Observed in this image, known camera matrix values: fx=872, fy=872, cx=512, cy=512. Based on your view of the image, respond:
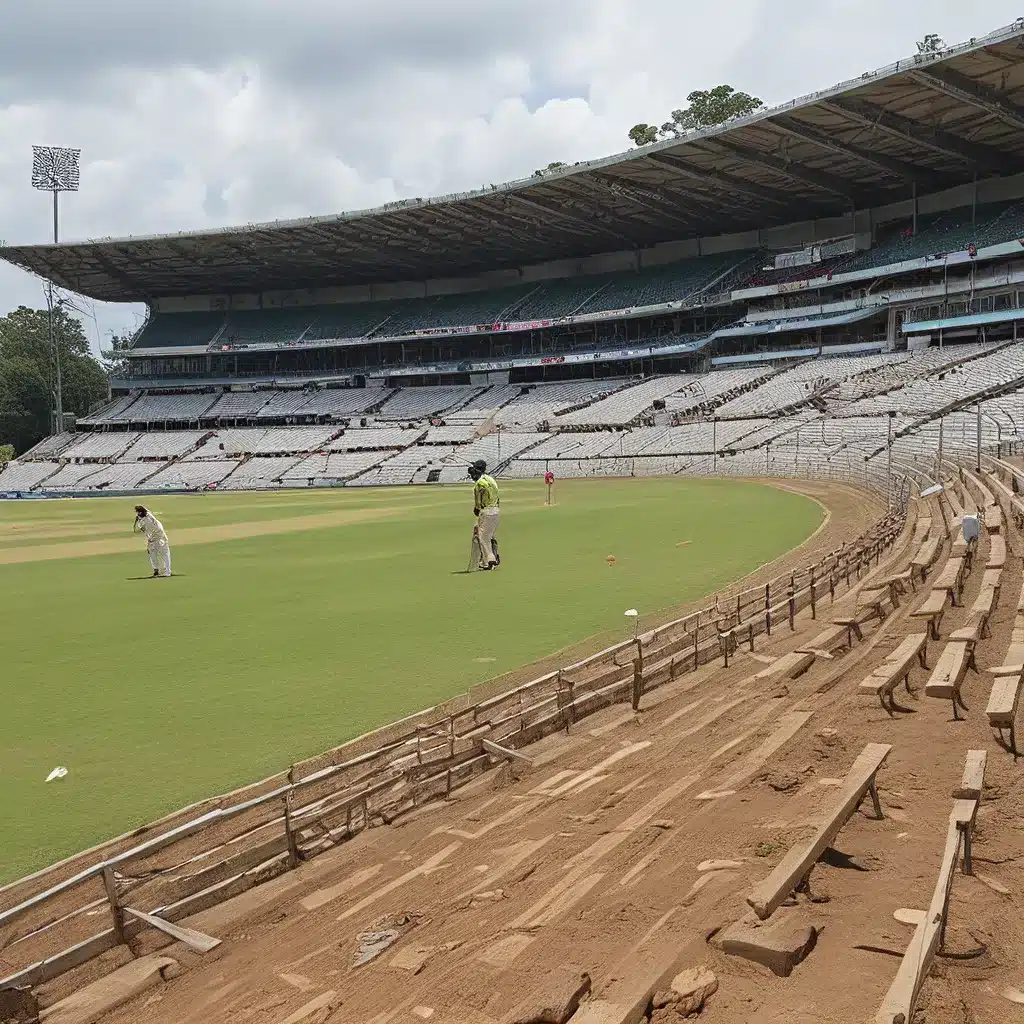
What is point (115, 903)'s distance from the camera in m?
4.62

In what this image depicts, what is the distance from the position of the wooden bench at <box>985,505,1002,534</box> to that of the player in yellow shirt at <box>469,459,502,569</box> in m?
8.66

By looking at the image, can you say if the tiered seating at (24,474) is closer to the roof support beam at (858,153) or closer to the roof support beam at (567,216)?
the roof support beam at (567,216)

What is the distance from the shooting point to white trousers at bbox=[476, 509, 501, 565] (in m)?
17.7

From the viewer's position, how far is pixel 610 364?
82.7m

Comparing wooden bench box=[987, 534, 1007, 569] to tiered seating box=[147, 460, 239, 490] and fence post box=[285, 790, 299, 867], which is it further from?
tiered seating box=[147, 460, 239, 490]

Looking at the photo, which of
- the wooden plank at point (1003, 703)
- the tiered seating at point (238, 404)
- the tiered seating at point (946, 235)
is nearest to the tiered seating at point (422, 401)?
the tiered seating at point (238, 404)

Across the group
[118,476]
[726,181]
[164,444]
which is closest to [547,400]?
[726,181]

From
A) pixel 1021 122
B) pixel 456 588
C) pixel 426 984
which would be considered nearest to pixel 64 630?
pixel 456 588

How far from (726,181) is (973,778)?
66.4m

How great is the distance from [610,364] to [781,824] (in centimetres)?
7943

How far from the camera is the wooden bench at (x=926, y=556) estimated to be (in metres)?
12.8

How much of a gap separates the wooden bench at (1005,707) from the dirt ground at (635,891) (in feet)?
0.67

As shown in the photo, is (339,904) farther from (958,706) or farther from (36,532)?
(36,532)

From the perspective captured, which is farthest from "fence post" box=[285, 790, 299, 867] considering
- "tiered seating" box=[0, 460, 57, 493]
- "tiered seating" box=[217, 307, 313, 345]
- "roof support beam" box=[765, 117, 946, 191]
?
"tiered seating" box=[217, 307, 313, 345]
